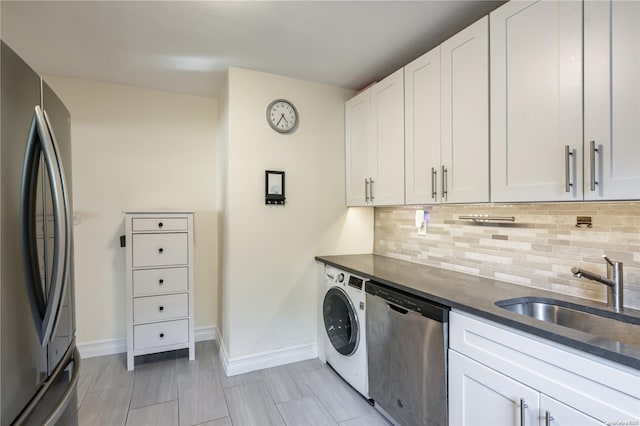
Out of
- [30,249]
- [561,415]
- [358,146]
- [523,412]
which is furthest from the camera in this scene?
[358,146]

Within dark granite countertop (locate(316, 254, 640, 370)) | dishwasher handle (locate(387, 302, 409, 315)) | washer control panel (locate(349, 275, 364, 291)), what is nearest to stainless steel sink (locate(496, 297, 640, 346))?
dark granite countertop (locate(316, 254, 640, 370))

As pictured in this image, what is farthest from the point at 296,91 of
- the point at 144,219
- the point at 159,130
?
the point at 144,219

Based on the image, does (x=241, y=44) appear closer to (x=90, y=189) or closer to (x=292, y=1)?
(x=292, y=1)

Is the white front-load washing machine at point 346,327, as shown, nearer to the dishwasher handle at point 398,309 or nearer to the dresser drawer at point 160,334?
the dishwasher handle at point 398,309

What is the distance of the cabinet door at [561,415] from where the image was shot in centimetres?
105

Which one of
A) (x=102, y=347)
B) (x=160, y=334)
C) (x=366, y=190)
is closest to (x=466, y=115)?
(x=366, y=190)

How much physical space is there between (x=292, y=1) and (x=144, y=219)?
2050 mm

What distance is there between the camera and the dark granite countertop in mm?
1029

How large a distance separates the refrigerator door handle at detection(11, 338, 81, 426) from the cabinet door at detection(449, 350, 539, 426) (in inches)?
62.8

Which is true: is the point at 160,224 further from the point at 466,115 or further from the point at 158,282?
the point at 466,115

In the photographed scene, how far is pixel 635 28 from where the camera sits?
1168 mm

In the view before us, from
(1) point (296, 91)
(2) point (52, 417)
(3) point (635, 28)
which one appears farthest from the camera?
(1) point (296, 91)

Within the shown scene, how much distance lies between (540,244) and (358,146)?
5.33 ft

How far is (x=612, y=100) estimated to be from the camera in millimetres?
1232
